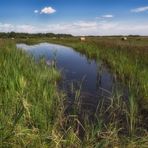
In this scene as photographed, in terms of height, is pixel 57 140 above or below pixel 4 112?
below

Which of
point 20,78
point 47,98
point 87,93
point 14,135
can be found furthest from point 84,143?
point 87,93

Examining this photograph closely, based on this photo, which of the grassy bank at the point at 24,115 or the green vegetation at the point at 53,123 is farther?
the green vegetation at the point at 53,123

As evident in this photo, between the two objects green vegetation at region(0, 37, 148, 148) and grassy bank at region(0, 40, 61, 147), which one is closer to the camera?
grassy bank at region(0, 40, 61, 147)

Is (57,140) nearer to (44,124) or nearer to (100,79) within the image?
(44,124)

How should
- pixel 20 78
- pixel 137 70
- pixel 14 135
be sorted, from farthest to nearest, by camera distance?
pixel 137 70, pixel 20 78, pixel 14 135

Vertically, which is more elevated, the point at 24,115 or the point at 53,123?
the point at 24,115

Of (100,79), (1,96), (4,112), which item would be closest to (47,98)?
(1,96)

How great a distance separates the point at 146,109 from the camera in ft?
24.9

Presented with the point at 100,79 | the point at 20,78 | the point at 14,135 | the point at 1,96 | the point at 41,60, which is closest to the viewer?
the point at 14,135

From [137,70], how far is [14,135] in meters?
6.91

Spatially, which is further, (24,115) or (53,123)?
(53,123)

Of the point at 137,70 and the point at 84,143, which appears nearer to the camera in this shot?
the point at 84,143

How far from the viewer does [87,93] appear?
9.75 meters

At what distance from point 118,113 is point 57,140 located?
275cm
